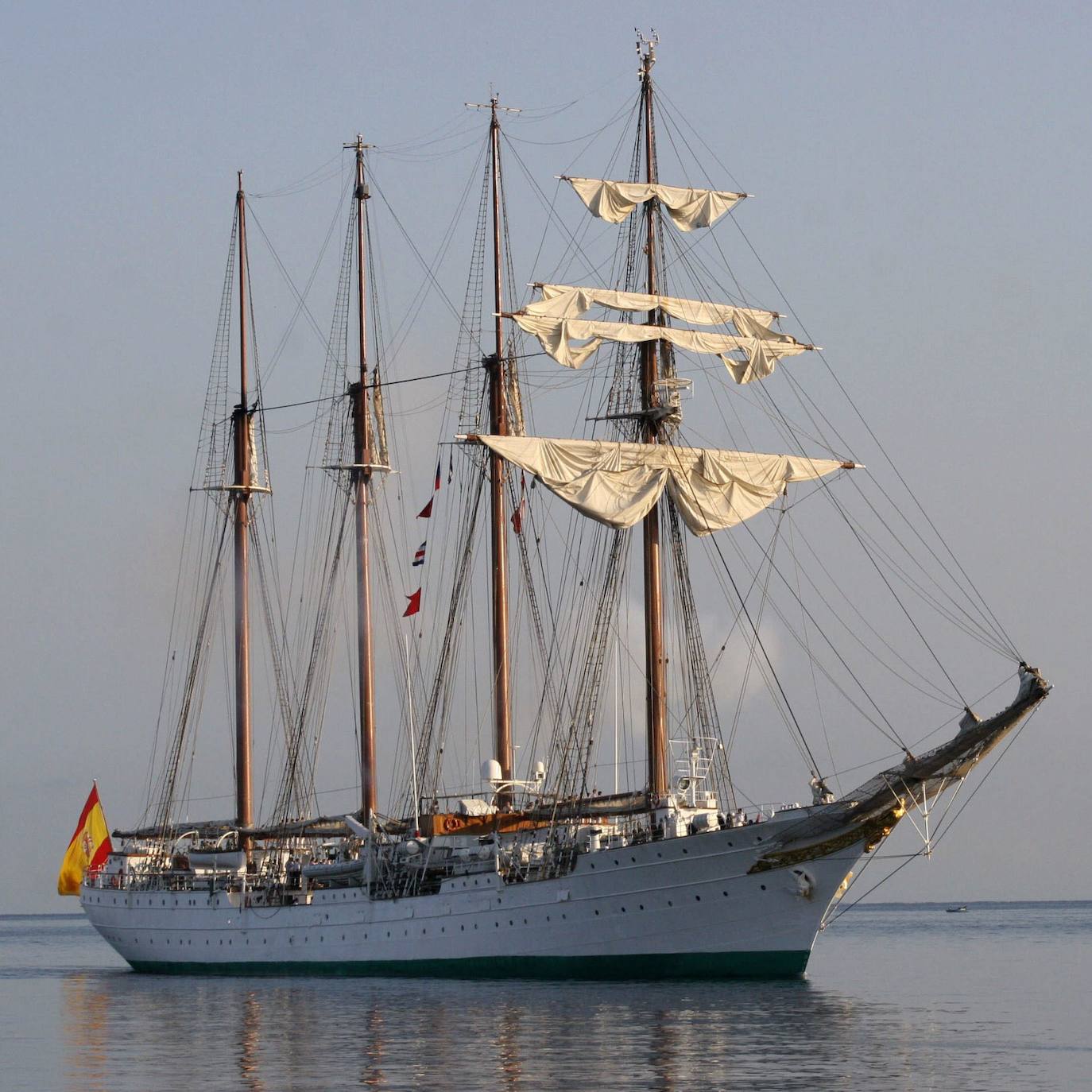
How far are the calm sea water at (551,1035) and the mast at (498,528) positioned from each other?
471 inches

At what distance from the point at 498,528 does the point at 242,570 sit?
1678cm

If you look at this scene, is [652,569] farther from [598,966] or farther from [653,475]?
[598,966]

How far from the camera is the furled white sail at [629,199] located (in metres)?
75.9

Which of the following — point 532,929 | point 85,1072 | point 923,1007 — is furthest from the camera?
point 532,929

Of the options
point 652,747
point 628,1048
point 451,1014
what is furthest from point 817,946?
point 628,1048

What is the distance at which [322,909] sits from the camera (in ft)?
258

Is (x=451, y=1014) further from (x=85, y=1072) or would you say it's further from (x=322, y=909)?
(x=322, y=909)

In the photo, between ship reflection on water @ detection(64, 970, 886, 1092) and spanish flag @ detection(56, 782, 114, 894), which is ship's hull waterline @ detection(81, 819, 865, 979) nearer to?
ship reflection on water @ detection(64, 970, 886, 1092)

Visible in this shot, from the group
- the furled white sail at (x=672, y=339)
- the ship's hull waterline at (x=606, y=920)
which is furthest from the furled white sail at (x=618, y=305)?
the ship's hull waterline at (x=606, y=920)

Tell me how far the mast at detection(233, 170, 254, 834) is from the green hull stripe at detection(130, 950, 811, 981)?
1525 cm

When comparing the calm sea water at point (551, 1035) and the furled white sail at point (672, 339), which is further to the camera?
the furled white sail at point (672, 339)

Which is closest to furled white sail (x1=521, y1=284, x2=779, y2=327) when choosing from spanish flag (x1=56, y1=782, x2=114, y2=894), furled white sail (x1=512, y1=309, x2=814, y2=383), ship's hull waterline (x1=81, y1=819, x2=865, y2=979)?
furled white sail (x1=512, y1=309, x2=814, y2=383)

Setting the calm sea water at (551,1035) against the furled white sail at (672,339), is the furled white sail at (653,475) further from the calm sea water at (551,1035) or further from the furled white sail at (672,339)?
the calm sea water at (551,1035)

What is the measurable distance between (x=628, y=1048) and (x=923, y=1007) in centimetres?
1935
